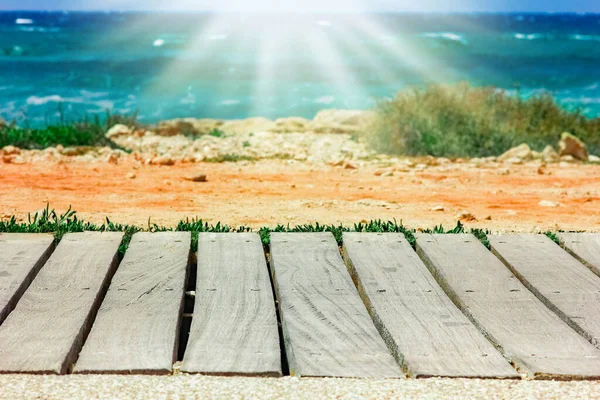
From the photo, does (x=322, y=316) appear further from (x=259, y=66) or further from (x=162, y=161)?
(x=259, y=66)

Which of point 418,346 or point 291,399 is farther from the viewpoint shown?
point 418,346

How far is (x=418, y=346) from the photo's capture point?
2.20 meters

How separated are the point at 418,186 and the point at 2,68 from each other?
32.7 meters

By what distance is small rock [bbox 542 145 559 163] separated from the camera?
9.32 meters

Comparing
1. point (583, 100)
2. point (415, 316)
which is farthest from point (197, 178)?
point (583, 100)

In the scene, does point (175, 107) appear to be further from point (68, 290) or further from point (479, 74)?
point (68, 290)

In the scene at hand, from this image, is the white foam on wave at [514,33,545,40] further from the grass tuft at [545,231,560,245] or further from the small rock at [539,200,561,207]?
the grass tuft at [545,231,560,245]

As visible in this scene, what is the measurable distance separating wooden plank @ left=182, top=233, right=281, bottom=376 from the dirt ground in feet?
4.92

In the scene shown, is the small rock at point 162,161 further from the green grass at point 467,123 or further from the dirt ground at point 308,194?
the green grass at point 467,123

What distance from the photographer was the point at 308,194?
20.2 ft

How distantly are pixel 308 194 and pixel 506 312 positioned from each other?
3.72m

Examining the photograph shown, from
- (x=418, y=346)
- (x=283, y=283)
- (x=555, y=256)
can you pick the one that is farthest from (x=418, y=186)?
(x=418, y=346)

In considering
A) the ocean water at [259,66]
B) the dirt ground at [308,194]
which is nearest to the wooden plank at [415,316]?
the dirt ground at [308,194]

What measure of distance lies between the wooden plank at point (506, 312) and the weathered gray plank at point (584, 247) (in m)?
0.32
